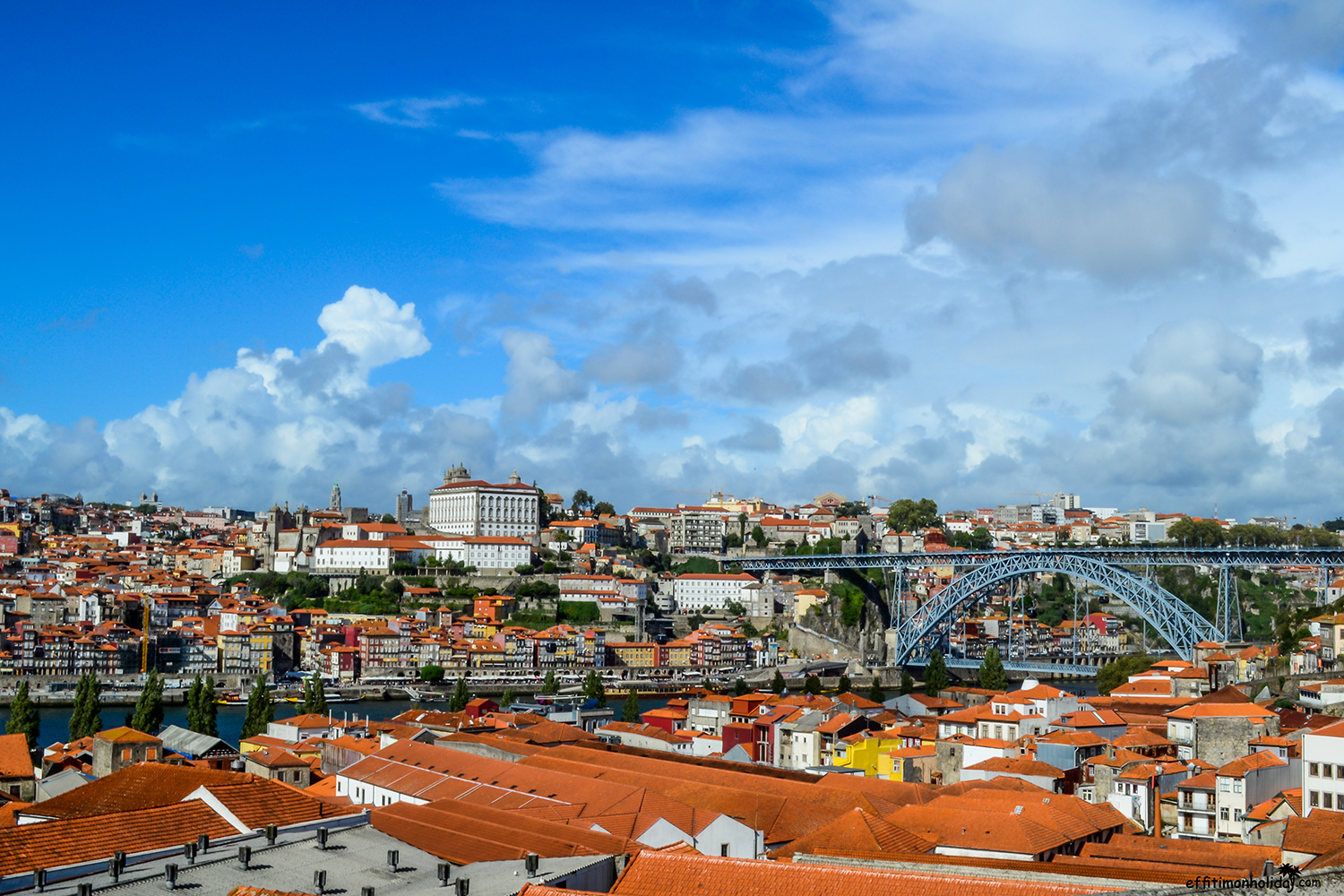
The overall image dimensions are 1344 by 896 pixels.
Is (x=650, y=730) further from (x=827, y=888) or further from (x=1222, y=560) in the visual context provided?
(x=1222, y=560)

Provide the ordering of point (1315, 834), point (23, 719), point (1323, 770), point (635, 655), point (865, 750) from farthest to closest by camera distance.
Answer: point (635, 655), point (23, 719), point (865, 750), point (1323, 770), point (1315, 834)

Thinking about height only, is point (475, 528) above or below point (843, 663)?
above

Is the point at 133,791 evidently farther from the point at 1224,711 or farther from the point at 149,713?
the point at 1224,711

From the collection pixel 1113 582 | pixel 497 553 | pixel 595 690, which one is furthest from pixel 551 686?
pixel 497 553

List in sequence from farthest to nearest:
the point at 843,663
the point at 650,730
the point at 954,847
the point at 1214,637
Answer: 1. the point at 843,663
2. the point at 1214,637
3. the point at 650,730
4. the point at 954,847

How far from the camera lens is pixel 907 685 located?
45.8m

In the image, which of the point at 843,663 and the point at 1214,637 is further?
the point at 843,663

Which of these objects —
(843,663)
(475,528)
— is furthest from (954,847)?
(475,528)

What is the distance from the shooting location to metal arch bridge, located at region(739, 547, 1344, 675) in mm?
45188

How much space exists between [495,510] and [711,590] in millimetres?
15493

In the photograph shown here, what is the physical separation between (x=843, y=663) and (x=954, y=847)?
44592mm

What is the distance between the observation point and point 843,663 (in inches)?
2282

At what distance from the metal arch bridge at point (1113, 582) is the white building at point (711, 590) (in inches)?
222

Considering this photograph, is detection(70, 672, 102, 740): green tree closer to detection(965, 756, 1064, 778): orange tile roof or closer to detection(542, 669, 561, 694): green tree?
detection(965, 756, 1064, 778): orange tile roof
